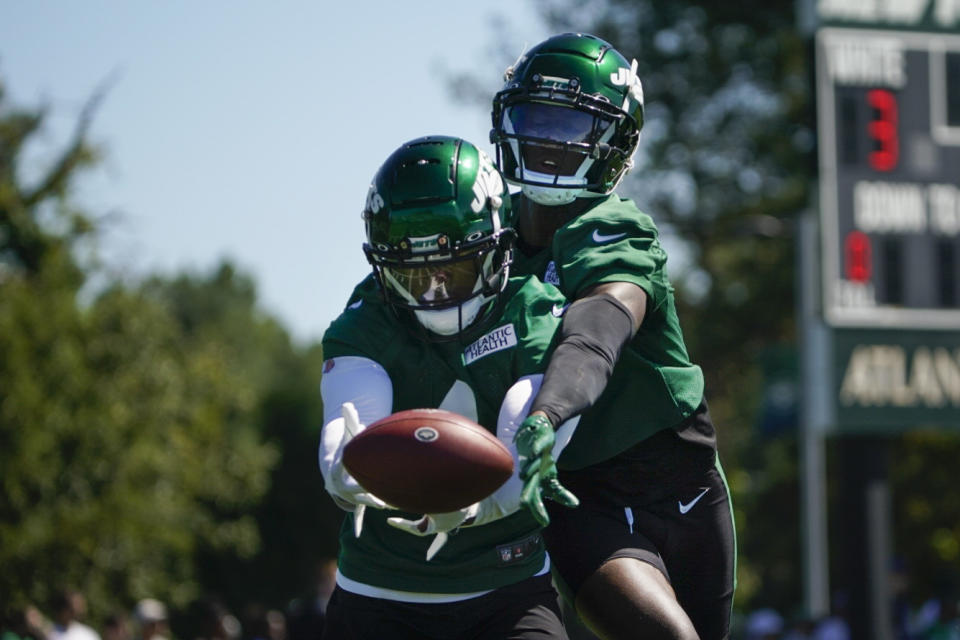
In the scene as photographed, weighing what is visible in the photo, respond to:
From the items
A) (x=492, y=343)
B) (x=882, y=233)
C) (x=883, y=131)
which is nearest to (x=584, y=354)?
(x=492, y=343)

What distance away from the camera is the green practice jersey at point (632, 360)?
162 inches

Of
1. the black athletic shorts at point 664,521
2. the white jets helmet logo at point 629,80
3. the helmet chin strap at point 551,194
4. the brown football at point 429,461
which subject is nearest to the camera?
the brown football at point 429,461

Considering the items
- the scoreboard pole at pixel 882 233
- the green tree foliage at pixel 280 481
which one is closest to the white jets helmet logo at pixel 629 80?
the scoreboard pole at pixel 882 233

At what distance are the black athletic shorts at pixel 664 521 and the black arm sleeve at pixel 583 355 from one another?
57 cm

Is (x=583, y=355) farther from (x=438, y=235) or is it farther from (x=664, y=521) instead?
(x=664, y=521)

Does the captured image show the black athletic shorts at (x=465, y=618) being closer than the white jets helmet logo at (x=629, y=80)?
Yes

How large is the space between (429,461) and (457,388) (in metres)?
0.49

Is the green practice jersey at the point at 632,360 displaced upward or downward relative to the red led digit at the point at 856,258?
upward

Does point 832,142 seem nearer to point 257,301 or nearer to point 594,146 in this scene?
point 594,146

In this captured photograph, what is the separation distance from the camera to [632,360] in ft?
13.8

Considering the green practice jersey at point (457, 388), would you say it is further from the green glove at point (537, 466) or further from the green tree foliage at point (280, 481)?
the green tree foliage at point (280, 481)

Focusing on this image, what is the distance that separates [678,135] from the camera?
33312 millimetres

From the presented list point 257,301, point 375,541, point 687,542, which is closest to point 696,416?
point 687,542

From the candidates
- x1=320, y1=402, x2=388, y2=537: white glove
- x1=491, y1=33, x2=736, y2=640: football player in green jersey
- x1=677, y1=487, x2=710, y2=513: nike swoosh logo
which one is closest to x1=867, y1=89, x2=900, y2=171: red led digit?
x1=491, y1=33, x2=736, y2=640: football player in green jersey
